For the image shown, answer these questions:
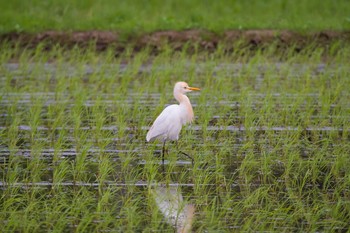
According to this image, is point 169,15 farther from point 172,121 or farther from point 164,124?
point 164,124

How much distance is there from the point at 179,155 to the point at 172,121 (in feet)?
1.38

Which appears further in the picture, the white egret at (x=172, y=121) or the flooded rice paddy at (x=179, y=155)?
the white egret at (x=172, y=121)

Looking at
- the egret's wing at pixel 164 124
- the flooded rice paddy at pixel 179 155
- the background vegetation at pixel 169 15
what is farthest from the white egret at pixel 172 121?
the background vegetation at pixel 169 15

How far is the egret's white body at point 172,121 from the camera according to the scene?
8.07 metres

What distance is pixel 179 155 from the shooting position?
8234 millimetres

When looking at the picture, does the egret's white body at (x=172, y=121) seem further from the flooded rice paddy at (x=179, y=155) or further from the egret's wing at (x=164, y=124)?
the flooded rice paddy at (x=179, y=155)

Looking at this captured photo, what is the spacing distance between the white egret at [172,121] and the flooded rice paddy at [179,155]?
19 cm

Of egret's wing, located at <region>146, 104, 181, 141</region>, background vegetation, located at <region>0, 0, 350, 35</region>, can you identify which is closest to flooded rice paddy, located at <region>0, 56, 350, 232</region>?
egret's wing, located at <region>146, 104, 181, 141</region>

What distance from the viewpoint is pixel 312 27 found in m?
15.7

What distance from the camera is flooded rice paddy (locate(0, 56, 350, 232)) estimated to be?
235 inches

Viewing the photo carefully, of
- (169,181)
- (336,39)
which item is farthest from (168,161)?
(336,39)

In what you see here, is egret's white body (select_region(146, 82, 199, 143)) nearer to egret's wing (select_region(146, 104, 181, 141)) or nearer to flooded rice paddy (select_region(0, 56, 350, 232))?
egret's wing (select_region(146, 104, 181, 141))

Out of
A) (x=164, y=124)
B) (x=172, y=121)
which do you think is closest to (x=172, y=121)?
(x=172, y=121)

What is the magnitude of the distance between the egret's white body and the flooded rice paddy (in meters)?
0.19
